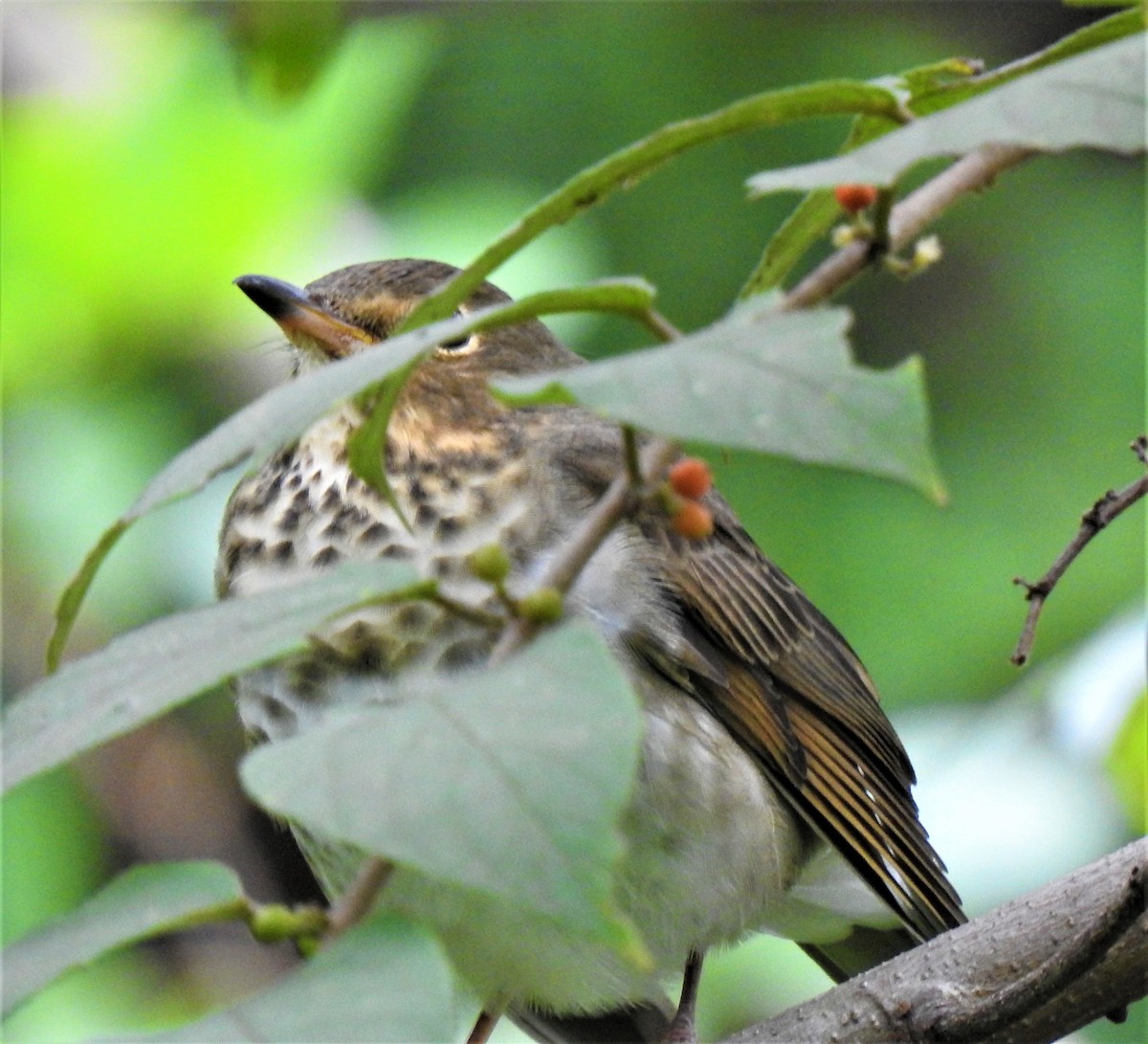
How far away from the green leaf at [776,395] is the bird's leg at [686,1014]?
1547 mm

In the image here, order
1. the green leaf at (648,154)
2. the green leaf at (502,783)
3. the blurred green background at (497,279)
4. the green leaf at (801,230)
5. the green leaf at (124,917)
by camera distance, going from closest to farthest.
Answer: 1. the green leaf at (502,783)
2. the green leaf at (124,917)
3. the green leaf at (648,154)
4. the green leaf at (801,230)
5. the blurred green background at (497,279)

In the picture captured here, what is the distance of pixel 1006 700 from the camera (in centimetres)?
286

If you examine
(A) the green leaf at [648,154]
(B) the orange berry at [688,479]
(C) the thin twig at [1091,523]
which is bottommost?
(C) the thin twig at [1091,523]

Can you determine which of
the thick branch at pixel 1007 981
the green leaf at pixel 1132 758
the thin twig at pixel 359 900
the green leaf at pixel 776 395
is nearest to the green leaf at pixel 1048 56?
the green leaf at pixel 776 395

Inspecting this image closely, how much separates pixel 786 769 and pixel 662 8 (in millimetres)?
2383

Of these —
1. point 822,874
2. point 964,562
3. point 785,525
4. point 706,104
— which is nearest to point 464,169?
point 706,104

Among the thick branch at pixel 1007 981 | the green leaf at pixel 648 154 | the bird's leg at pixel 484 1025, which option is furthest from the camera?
the bird's leg at pixel 484 1025

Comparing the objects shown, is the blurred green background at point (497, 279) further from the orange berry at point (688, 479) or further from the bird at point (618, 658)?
the orange berry at point (688, 479)

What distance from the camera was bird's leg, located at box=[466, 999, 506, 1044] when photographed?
2.26m

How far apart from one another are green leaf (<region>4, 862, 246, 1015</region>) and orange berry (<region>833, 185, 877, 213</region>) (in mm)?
446

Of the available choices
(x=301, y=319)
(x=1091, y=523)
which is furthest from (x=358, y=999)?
(x=301, y=319)

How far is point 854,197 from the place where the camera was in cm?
88

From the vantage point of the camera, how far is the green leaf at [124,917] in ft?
2.31

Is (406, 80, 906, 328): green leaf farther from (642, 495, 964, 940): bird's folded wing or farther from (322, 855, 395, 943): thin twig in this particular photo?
(642, 495, 964, 940): bird's folded wing
